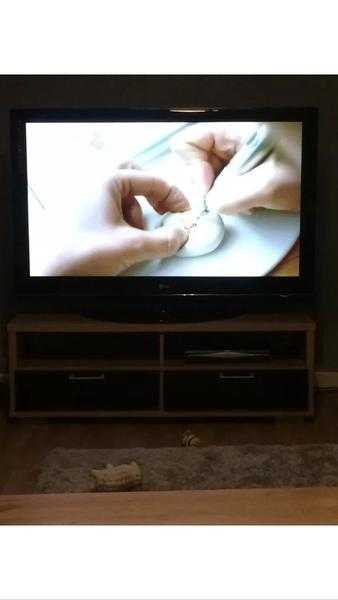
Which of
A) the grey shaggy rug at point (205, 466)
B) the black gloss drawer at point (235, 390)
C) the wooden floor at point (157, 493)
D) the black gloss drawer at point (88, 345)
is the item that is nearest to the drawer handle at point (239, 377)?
the black gloss drawer at point (235, 390)

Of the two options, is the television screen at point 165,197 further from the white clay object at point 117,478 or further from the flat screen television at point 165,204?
the white clay object at point 117,478

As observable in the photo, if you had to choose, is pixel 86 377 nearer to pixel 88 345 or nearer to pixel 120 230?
pixel 88 345

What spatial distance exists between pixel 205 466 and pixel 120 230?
128 cm

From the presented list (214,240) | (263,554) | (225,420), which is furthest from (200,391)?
(263,554)

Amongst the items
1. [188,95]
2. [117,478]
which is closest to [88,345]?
[188,95]

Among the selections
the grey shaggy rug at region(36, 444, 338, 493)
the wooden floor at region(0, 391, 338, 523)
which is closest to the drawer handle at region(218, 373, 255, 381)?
the wooden floor at region(0, 391, 338, 523)

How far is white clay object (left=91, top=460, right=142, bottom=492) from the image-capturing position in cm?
229

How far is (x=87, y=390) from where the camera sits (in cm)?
367

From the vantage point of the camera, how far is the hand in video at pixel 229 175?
3.66 meters

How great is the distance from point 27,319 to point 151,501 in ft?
9.91

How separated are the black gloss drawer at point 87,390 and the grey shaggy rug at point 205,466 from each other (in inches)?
18.8

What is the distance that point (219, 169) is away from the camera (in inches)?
145
